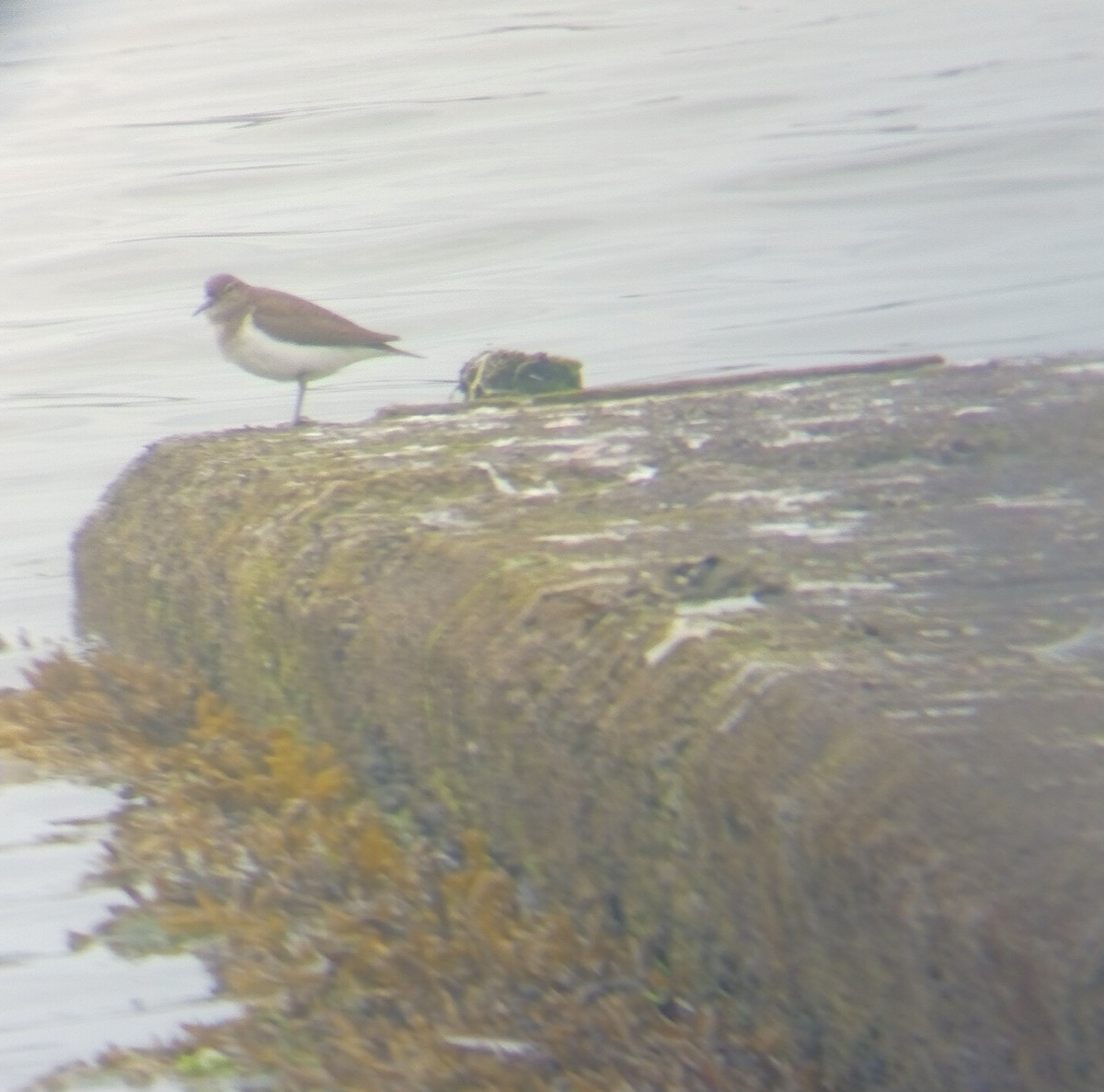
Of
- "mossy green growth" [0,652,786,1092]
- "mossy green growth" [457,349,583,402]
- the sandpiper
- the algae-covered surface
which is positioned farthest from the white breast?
"mossy green growth" [0,652,786,1092]

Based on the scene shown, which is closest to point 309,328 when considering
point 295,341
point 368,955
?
point 295,341

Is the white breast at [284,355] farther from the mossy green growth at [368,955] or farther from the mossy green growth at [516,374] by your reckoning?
the mossy green growth at [368,955]

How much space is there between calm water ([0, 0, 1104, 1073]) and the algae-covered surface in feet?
6.88

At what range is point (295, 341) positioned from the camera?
6.61 meters

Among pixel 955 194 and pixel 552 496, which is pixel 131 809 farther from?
pixel 955 194

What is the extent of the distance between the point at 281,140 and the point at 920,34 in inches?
188

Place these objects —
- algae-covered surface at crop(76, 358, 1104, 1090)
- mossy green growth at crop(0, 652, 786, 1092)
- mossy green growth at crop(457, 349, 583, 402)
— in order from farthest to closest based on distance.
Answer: mossy green growth at crop(457, 349, 583, 402) < mossy green growth at crop(0, 652, 786, 1092) < algae-covered surface at crop(76, 358, 1104, 1090)

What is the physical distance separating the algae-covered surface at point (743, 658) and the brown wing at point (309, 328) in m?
2.06

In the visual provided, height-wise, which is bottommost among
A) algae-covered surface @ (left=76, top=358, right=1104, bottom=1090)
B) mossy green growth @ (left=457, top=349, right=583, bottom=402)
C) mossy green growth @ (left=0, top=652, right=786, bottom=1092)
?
mossy green growth @ (left=0, top=652, right=786, bottom=1092)

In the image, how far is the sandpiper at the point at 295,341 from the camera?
6609 millimetres

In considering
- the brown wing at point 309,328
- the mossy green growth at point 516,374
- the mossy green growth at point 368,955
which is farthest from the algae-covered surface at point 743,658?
the brown wing at point 309,328

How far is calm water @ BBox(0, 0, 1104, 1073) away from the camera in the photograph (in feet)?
27.4

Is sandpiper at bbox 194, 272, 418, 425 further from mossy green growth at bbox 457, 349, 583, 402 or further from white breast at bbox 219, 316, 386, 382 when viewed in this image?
mossy green growth at bbox 457, 349, 583, 402

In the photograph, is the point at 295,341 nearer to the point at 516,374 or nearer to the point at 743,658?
the point at 516,374
